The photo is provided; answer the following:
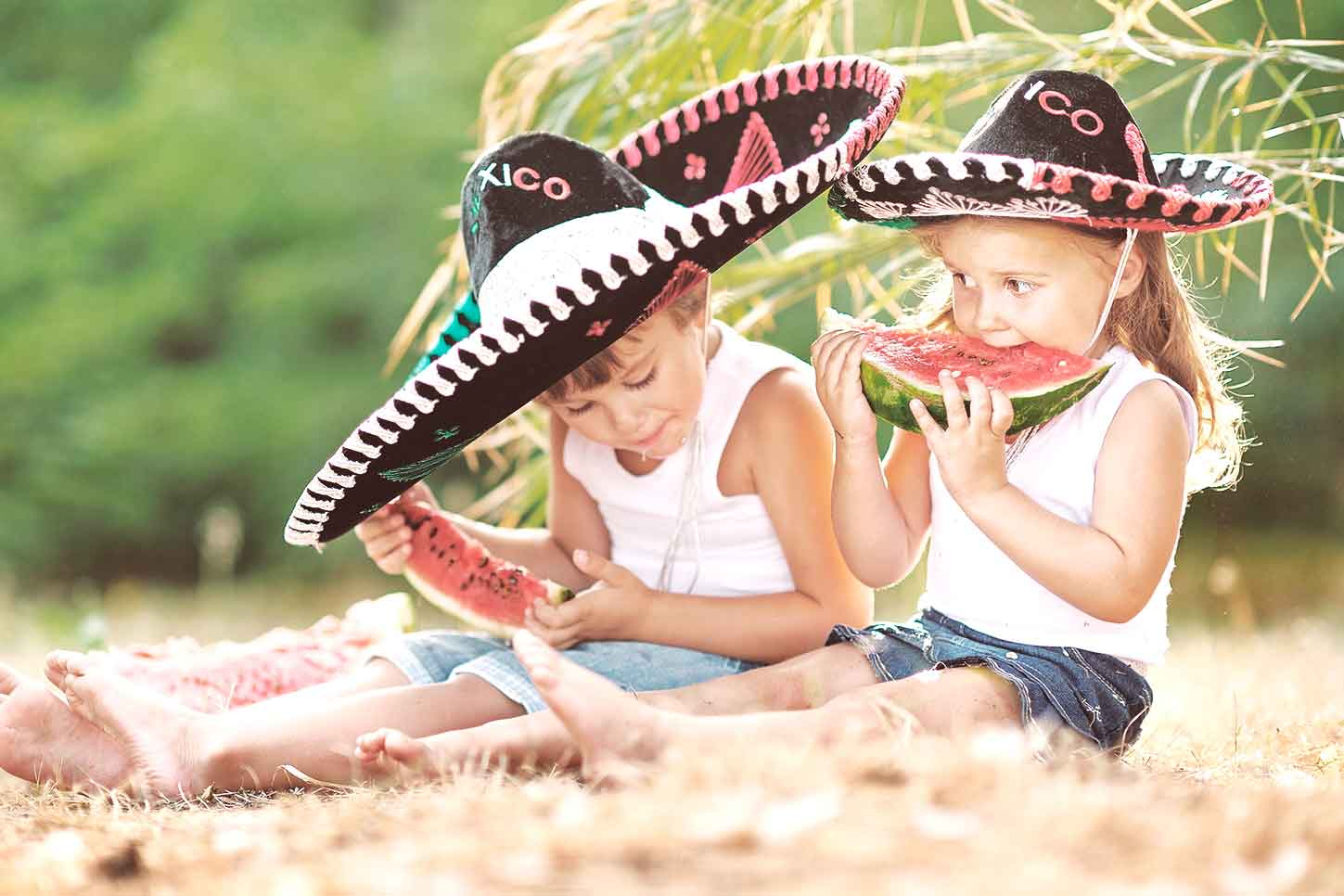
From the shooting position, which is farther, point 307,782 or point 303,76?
point 303,76

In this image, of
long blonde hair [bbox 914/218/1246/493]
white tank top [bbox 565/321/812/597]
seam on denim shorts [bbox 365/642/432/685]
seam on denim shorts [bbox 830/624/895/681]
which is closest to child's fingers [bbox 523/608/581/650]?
seam on denim shorts [bbox 365/642/432/685]

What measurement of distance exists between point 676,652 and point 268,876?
4.74 ft

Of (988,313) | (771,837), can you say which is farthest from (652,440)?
(771,837)

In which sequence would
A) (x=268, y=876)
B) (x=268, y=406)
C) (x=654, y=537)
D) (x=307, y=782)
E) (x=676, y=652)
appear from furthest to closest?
(x=268, y=406), (x=654, y=537), (x=676, y=652), (x=307, y=782), (x=268, y=876)

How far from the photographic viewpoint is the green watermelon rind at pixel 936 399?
2.60m

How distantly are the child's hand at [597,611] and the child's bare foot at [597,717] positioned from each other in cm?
65

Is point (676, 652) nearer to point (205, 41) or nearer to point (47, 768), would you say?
point (47, 768)

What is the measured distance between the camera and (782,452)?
10.5ft

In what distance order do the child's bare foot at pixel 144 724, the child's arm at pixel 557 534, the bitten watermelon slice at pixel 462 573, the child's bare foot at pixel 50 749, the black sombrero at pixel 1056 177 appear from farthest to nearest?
the child's arm at pixel 557 534 < the bitten watermelon slice at pixel 462 573 < the child's bare foot at pixel 50 749 < the child's bare foot at pixel 144 724 < the black sombrero at pixel 1056 177

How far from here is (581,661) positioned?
3.09m

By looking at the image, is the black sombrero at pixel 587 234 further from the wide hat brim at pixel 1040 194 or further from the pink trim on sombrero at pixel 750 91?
the wide hat brim at pixel 1040 194

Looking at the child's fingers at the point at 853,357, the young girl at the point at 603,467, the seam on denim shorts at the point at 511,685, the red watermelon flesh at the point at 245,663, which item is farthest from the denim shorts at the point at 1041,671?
the red watermelon flesh at the point at 245,663

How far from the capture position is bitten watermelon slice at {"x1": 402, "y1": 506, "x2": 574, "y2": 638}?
3.24 meters

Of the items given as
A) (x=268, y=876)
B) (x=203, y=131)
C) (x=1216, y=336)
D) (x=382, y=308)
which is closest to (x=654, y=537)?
(x=1216, y=336)
